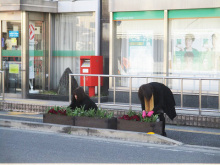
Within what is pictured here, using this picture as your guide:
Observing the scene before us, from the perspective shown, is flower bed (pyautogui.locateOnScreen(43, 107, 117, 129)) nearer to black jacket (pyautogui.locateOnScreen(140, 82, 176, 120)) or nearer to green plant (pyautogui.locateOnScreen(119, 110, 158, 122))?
green plant (pyautogui.locateOnScreen(119, 110, 158, 122))

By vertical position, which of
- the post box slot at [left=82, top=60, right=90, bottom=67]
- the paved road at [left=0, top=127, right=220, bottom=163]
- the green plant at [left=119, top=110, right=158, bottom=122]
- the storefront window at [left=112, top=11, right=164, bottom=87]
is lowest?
the paved road at [left=0, top=127, right=220, bottom=163]

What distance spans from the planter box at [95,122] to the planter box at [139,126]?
14cm

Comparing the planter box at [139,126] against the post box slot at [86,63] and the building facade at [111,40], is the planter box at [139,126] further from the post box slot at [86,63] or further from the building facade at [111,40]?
the post box slot at [86,63]

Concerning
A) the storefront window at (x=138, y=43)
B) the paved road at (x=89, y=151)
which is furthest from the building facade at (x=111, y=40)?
the paved road at (x=89, y=151)

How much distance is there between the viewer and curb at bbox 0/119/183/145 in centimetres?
1011

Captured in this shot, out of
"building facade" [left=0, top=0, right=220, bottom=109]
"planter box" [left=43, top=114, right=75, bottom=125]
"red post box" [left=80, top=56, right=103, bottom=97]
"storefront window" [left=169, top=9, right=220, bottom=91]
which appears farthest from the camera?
"red post box" [left=80, top=56, right=103, bottom=97]

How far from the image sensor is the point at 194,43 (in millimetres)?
15977

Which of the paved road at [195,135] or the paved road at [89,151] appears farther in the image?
the paved road at [195,135]

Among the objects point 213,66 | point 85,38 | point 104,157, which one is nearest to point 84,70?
point 85,38

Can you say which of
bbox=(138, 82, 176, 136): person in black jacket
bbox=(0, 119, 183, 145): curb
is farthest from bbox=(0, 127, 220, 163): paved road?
bbox=(138, 82, 176, 136): person in black jacket

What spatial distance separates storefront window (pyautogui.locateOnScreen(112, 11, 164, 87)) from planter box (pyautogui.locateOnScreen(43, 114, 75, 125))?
5.46m

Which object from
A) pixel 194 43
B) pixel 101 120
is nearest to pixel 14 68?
pixel 194 43

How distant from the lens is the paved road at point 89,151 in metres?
8.42

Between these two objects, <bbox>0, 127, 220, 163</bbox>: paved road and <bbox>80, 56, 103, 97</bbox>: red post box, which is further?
<bbox>80, 56, 103, 97</bbox>: red post box
